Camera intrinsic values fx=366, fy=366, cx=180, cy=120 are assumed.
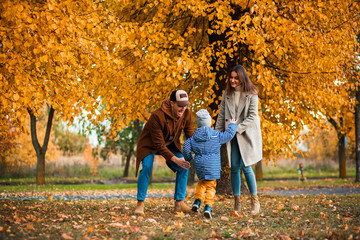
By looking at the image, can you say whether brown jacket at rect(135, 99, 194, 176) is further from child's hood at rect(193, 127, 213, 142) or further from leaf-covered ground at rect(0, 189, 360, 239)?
leaf-covered ground at rect(0, 189, 360, 239)

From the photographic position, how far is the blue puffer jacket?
4992mm

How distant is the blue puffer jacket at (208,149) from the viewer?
4992 millimetres

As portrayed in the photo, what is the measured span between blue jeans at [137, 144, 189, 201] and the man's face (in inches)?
20.2

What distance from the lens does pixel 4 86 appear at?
17.9 feet

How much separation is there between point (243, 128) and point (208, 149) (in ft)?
2.20

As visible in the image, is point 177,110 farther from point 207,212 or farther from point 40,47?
point 40,47

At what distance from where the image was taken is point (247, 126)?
210 inches

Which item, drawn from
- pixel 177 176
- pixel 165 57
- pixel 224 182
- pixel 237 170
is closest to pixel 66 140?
pixel 224 182

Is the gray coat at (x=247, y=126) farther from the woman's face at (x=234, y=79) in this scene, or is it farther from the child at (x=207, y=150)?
the child at (x=207, y=150)

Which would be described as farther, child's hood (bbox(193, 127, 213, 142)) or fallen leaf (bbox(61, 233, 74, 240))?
child's hood (bbox(193, 127, 213, 142))

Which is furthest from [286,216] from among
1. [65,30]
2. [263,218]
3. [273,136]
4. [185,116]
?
[65,30]

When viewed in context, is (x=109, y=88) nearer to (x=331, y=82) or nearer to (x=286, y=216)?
(x=286, y=216)

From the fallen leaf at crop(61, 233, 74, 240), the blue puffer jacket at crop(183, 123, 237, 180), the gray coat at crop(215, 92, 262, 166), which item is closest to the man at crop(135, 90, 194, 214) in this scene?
the blue puffer jacket at crop(183, 123, 237, 180)

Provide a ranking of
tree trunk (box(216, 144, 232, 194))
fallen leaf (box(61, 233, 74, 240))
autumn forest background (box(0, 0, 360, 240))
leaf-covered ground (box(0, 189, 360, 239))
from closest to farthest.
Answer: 1. fallen leaf (box(61, 233, 74, 240))
2. leaf-covered ground (box(0, 189, 360, 239))
3. autumn forest background (box(0, 0, 360, 240))
4. tree trunk (box(216, 144, 232, 194))
